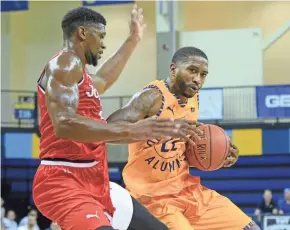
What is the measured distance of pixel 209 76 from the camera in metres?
16.3

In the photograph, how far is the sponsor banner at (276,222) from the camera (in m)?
10.0

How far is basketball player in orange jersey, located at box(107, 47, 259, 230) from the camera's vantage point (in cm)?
462

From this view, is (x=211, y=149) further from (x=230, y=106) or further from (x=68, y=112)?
(x=230, y=106)

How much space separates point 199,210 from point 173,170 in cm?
35

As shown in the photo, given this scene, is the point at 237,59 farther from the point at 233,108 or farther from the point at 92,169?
the point at 92,169

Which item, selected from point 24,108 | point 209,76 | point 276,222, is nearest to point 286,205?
point 276,222

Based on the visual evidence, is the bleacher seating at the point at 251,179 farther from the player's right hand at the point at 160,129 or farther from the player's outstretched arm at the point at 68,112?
the player's right hand at the point at 160,129

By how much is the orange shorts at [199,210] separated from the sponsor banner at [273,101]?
9.19 m

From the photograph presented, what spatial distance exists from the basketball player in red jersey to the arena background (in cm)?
965

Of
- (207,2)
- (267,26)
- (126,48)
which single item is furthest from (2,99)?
(126,48)

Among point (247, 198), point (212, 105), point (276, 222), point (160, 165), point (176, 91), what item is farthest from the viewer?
point (247, 198)

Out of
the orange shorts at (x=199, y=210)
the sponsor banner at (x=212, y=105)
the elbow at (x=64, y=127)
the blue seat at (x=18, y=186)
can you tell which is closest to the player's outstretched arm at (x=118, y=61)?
the orange shorts at (x=199, y=210)

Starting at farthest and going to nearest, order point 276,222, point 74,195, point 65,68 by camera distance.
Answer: point 276,222
point 74,195
point 65,68

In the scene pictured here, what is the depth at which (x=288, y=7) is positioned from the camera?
53.6 feet
